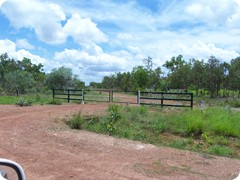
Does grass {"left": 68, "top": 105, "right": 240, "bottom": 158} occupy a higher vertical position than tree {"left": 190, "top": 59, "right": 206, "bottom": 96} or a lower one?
lower

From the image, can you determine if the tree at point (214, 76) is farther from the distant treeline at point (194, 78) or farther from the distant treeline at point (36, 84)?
the distant treeline at point (36, 84)

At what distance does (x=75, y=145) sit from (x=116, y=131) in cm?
204

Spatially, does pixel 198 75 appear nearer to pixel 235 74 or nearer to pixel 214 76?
pixel 214 76

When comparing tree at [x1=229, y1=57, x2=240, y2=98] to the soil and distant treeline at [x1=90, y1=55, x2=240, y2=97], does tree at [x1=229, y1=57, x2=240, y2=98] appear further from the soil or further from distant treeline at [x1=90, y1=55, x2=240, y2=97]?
the soil

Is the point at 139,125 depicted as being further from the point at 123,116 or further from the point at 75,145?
the point at 75,145

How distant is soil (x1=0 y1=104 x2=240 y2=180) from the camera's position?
399 cm

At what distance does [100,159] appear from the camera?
4742 mm

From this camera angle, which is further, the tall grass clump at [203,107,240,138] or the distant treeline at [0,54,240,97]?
the distant treeline at [0,54,240,97]

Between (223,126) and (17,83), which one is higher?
(17,83)

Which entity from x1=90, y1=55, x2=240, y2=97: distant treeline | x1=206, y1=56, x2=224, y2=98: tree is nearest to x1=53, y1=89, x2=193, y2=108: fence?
x1=90, y1=55, x2=240, y2=97: distant treeline

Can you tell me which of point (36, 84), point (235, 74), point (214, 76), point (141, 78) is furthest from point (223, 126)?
point (141, 78)

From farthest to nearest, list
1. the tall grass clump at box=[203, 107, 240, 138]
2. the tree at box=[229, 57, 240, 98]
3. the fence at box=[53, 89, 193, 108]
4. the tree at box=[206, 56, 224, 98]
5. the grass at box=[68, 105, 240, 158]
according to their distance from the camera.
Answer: the tree at box=[206, 56, 224, 98]
the tree at box=[229, 57, 240, 98]
the fence at box=[53, 89, 193, 108]
the tall grass clump at box=[203, 107, 240, 138]
the grass at box=[68, 105, 240, 158]

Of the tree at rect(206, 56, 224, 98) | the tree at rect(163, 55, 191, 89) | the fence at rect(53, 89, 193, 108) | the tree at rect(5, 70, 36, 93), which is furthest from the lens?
the tree at rect(163, 55, 191, 89)

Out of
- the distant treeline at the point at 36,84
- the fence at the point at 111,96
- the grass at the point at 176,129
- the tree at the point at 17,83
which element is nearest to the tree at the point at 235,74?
the fence at the point at 111,96
